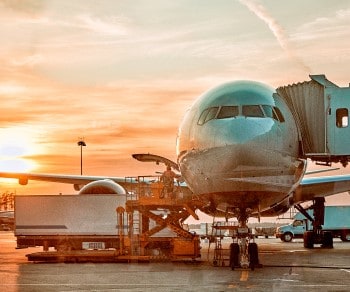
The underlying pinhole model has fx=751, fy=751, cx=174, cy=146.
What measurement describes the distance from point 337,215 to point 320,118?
3380cm

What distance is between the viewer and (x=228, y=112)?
Answer: 1973 cm

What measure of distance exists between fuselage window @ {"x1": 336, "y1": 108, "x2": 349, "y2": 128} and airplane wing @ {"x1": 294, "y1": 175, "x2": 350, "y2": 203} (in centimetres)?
797

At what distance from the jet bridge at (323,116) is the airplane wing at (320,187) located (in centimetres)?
789

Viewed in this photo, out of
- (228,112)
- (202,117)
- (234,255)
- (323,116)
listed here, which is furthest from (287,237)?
(228,112)

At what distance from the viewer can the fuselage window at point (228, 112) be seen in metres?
19.6

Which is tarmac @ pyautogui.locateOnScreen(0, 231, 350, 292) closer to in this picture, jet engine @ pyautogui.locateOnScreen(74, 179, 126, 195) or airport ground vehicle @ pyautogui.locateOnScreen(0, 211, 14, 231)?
jet engine @ pyautogui.locateOnScreen(74, 179, 126, 195)

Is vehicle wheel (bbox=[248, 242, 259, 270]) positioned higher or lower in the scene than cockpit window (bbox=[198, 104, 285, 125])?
lower

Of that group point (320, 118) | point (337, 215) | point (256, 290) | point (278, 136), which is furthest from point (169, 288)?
point (337, 215)

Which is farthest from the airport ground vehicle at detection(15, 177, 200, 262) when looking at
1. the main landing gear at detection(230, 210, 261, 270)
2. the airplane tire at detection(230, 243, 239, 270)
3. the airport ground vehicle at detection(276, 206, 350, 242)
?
the airport ground vehicle at detection(276, 206, 350, 242)

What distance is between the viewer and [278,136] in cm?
1938

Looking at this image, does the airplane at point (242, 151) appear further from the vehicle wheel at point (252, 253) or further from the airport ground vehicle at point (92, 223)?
the airport ground vehicle at point (92, 223)

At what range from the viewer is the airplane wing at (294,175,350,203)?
1182 inches

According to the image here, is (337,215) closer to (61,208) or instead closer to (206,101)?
(61,208)

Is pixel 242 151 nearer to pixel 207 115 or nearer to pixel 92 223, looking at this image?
pixel 207 115
